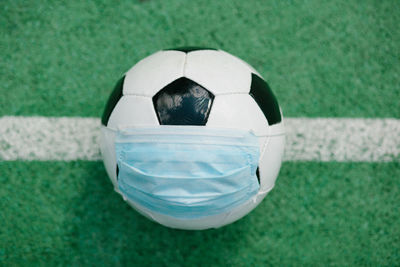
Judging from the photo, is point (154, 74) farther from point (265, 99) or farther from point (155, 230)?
point (155, 230)

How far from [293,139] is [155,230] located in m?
0.82

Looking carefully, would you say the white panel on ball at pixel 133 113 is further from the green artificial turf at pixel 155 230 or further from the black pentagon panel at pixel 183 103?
the green artificial turf at pixel 155 230

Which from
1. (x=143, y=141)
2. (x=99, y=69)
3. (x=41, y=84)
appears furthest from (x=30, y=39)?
(x=143, y=141)

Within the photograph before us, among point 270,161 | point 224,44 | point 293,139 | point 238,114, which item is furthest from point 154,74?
point 293,139

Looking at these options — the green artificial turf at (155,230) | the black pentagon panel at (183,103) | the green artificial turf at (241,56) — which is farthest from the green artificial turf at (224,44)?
the black pentagon panel at (183,103)

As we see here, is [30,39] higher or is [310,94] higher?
[30,39]

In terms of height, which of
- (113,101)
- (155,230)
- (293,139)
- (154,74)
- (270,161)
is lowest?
(155,230)

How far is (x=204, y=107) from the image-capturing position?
1044 mm

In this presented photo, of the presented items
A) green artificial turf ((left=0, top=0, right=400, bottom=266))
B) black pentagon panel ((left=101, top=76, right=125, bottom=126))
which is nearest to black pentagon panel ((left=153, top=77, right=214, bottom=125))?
black pentagon panel ((left=101, top=76, right=125, bottom=126))

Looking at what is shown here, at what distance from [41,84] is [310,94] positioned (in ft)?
4.43

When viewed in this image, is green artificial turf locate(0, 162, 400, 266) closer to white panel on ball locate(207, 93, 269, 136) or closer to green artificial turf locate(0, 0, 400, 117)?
green artificial turf locate(0, 0, 400, 117)

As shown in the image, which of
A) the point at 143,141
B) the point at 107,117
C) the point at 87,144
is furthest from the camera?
the point at 87,144

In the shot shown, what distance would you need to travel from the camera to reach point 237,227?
158cm

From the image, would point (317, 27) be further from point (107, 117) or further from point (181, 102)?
point (107, 117)
